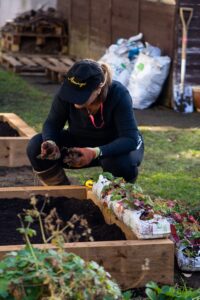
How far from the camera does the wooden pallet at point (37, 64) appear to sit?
15.2 m

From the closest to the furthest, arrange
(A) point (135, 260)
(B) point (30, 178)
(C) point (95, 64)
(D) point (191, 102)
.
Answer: (A) point (135, 260) → (C) point (95, 64) → (B) point (30, 178) → (D) point (191, 102)

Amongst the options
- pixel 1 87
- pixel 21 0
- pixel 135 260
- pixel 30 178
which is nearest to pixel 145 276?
pixel 135 260

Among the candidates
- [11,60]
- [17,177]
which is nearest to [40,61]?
[11,60]

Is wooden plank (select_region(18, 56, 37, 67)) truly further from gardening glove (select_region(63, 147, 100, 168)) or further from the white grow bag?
the white grow bag

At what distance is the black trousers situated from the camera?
6.37 metres

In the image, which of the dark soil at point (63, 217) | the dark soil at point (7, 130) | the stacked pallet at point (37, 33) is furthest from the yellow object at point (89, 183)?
the stacked pallet at point (37, 33)

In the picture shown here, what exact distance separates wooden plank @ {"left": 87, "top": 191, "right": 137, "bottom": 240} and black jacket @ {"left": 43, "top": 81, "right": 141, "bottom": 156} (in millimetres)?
302

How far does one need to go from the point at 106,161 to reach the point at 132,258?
152cm

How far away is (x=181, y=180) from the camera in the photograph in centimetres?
823

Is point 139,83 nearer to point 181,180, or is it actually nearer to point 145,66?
point 145,66

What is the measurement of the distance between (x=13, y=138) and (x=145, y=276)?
3.43 metres

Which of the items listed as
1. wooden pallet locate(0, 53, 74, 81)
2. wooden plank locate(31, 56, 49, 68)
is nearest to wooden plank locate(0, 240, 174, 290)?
wooden pallet locate(0, 53, 74, 81)

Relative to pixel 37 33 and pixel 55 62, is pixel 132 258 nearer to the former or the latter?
pixel 55 62

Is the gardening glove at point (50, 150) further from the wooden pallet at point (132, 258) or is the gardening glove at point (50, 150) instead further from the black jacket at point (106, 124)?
the wooden pallet at point (132, 258)
